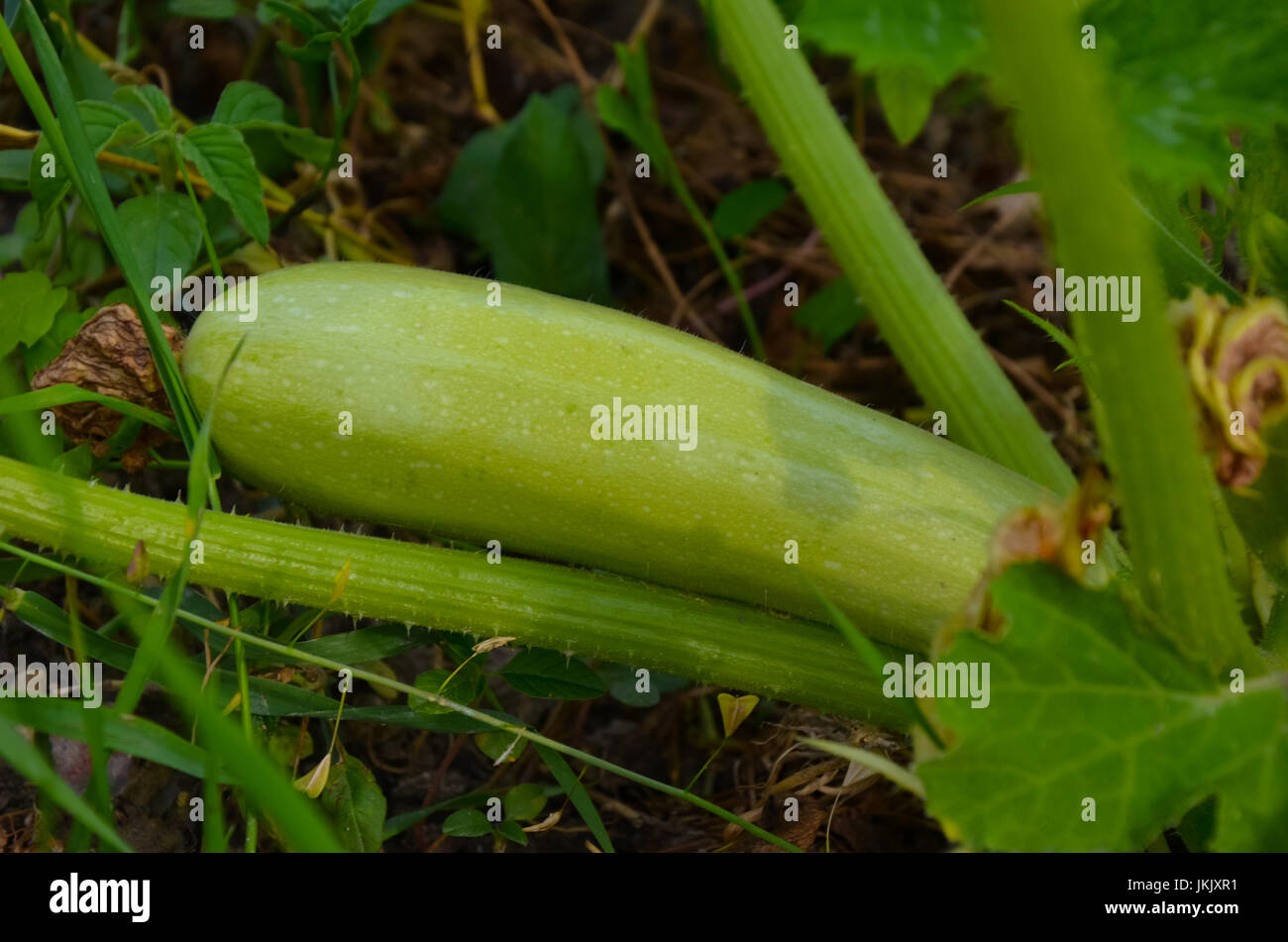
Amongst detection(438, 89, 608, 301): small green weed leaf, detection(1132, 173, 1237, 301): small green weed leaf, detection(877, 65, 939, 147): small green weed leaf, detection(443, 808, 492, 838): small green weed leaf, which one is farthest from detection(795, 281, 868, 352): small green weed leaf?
detection(443, 808, 492, 838): small green weed leaf

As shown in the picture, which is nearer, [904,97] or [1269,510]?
[1269,510]

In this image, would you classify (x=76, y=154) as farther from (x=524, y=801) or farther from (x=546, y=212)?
(x=524, y=801)

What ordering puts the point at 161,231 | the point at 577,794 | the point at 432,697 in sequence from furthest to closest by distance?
the point at 161,231
the point at 577,794
the point at 432,697

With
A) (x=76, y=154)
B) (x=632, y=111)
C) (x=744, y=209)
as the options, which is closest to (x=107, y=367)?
(x=76, y=154)

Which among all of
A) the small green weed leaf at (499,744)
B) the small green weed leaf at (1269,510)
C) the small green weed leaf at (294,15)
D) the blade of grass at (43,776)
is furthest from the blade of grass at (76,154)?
the small green weed leaf at (1269,510)

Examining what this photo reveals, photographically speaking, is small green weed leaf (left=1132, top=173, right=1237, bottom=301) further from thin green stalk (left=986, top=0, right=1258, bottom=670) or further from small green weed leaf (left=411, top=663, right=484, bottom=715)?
small green weed leaf (left=411, top=663, right=484, bottom=715)
